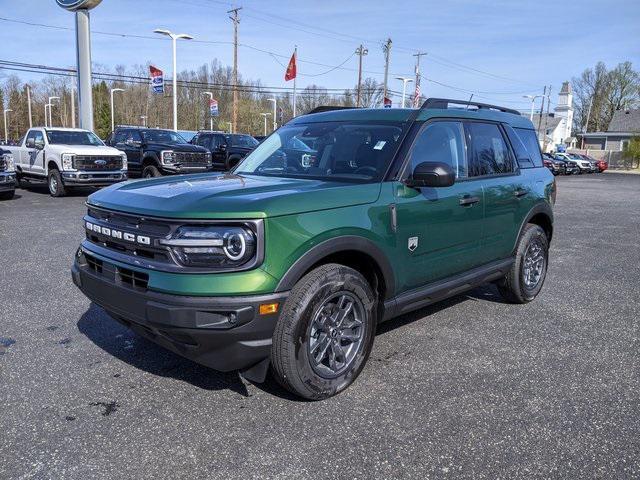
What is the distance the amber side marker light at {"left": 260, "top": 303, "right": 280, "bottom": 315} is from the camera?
2.82 meters

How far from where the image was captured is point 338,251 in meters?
3.21

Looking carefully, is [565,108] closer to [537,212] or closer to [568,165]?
[568,165]

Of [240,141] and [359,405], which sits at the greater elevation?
[240,141]

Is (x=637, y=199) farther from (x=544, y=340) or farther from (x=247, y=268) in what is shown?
(x=247, y=268)

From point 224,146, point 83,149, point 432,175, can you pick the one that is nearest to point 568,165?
point 224,146

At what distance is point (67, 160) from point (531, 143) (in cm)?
1235

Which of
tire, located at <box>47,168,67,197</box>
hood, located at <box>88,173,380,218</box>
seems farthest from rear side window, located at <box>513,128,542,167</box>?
tire, located at <box>47,168,67,197</box>

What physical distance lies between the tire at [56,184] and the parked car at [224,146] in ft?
20.2

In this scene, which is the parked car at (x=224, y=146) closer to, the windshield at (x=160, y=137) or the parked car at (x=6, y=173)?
the windshield at (x=160, y=137)

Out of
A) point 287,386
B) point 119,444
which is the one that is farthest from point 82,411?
point 287,386

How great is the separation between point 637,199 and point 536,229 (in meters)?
17.3

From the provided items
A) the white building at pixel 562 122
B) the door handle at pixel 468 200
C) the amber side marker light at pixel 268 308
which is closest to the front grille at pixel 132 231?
the amber side marker light at pixel 268 308

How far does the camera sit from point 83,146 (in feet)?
48.0

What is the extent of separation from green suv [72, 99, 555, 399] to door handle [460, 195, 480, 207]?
0.01 m
